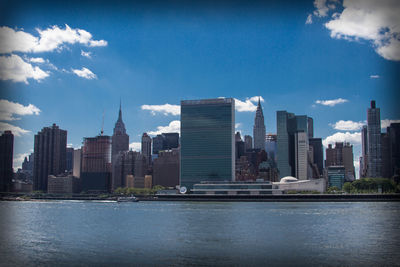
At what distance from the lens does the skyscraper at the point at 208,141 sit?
8881cm

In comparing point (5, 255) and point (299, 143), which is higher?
point (299, 143)

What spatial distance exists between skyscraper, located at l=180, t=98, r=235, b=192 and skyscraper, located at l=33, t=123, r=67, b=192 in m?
41.7

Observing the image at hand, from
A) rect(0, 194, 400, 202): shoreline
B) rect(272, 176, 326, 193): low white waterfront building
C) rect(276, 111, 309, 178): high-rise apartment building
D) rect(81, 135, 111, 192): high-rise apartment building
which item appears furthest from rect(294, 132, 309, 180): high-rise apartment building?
rect(81, 135, 111, 192): high-rise apartment building

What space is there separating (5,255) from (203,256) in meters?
6.25

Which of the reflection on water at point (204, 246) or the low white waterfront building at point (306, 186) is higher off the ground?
the low white waterfront building at point (306, 186)

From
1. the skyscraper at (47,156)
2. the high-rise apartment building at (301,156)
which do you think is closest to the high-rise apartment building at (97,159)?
the skyscraper at (47,156)

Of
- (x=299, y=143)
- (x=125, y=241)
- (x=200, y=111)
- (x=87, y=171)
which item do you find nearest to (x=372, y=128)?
(x=200, y=111)

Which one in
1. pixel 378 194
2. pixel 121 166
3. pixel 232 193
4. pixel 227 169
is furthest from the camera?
pixel 121 166

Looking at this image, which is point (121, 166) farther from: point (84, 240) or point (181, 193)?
point (84, 240)

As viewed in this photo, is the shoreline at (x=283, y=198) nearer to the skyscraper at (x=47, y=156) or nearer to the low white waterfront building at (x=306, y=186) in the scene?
the low white waterfront building at (x=306, y=186)

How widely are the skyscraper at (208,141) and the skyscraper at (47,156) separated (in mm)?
41682

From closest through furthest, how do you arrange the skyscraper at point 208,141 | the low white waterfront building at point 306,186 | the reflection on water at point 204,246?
the reflection on water at point 204,246, the skyscraper at point 208,141, the low white waterfront building at point 306,186

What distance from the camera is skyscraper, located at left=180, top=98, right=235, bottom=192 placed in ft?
291

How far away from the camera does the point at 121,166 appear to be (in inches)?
4911
